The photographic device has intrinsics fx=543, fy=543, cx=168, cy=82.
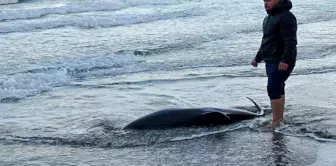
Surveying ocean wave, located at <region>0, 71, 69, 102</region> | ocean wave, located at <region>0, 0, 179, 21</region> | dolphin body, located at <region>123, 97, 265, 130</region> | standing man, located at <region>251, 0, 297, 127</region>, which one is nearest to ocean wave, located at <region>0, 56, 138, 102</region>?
ocean wave, located at <region>0, 71, 69, 102</region>

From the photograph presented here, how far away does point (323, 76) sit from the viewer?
10617 millimetres

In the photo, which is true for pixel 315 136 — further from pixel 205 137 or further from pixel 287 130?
pixel 205 137

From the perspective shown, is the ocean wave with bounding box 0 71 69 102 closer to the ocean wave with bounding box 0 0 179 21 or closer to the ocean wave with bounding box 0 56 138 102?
the ocean wave with bounding box 0 56 138 102

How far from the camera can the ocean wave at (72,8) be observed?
27922mm

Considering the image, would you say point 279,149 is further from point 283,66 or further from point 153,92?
point 153,92

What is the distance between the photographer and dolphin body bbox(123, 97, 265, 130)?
7547 mm

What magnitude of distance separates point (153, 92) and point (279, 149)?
3.98 metres

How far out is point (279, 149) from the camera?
21.3 ft

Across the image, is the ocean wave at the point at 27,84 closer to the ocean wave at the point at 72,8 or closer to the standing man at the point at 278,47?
the standing man at the point at 278,47

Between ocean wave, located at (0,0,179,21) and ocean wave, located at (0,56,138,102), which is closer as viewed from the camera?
ocean wave, located at (0,56,138,102)

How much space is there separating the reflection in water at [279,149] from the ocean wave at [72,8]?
73.0ft

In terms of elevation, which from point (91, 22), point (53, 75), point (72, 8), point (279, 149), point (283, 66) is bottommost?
point (72, 8)

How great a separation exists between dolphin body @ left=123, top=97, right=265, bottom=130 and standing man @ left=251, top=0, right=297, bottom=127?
0.69 m

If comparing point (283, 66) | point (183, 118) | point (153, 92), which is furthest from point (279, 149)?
point (153, 92)
